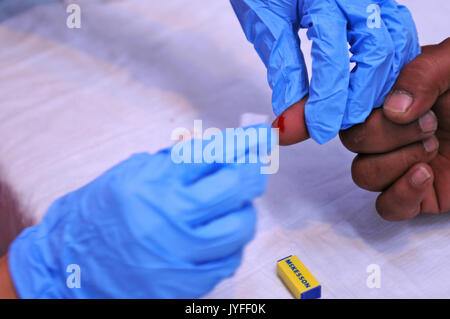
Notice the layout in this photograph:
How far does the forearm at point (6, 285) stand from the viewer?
66cm

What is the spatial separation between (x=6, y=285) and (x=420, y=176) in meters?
0.66

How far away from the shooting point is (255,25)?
897mm

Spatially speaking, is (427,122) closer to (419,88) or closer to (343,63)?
(419,88)

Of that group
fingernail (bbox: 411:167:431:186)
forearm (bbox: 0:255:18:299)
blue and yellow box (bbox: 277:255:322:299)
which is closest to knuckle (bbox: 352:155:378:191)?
fingernail (bbox: 411:167:431:186)

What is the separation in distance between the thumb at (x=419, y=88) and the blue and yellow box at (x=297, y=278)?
28cm

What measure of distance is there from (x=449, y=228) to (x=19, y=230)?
0.80 m

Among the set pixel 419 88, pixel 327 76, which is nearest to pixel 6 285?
pixel 327 76

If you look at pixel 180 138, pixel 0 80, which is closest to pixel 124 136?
pixel 180 138

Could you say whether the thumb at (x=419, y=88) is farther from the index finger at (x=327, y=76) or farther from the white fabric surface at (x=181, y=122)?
the white fabric surface at (x=181, y=122)

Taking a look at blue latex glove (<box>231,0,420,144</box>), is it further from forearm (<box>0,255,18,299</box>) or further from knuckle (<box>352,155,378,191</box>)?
forearm (<box>0,255,18,299</box>)
